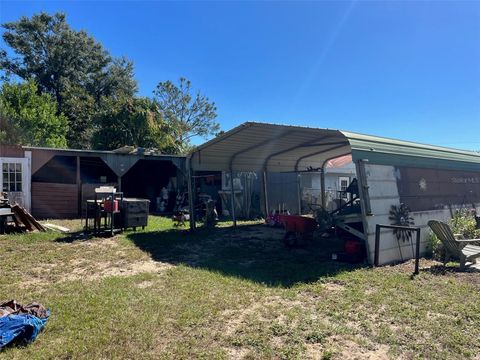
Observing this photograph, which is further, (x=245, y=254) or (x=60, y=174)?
(x=60, y=174)

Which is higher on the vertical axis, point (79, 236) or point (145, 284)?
point (79, 236)

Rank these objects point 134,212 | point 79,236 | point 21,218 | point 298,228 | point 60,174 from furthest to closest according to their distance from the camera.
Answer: point 60,174 < point 134,212 < point 21,218 < point 79,236 < point 298,228

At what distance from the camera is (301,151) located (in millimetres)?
11969

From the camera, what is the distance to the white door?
12.1m

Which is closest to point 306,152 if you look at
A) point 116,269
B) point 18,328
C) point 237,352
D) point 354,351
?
point 116,269

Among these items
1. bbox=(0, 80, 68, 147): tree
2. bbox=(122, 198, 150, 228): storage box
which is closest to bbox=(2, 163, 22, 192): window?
bbox=(122, 198, 150, 228): storage box

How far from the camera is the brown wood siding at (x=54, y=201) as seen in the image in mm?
12703

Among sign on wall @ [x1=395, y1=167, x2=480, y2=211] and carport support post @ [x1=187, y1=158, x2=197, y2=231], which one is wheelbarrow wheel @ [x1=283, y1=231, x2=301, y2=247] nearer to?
sign on wall @ [x1=395, y1=167, x2=480, y2=211]

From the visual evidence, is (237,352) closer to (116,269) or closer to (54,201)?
(116,269)

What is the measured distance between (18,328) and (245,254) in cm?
480

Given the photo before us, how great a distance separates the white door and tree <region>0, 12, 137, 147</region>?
14.3m

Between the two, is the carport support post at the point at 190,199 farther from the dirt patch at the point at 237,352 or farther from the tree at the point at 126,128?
the tree at the point at 126,128

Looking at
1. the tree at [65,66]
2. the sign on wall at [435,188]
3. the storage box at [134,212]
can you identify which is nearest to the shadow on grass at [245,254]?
the storage box at [134,212]

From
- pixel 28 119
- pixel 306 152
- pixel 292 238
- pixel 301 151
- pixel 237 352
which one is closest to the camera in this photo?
pixel 237 352
